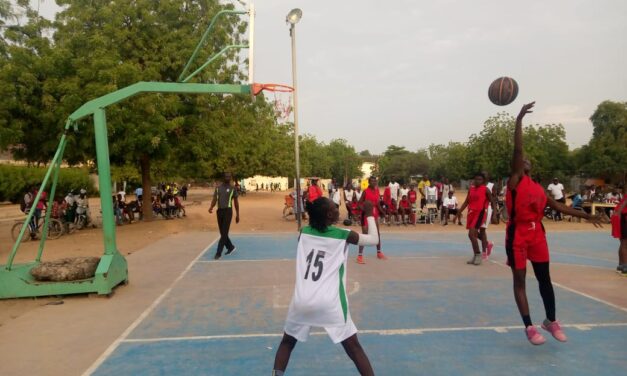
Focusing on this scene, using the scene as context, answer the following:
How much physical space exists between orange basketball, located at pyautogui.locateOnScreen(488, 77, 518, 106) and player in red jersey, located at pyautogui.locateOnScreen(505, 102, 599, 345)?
402cm

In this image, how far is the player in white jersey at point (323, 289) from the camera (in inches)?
139

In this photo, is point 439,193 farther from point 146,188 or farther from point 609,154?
point 609,154

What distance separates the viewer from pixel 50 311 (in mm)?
6633

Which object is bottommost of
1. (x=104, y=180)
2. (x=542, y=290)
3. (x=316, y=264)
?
(x=542, y=290)

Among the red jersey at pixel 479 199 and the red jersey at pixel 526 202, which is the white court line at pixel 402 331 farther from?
the red jersey at pixel 479 199

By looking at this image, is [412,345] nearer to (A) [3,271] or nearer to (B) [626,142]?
(A) [3,271]

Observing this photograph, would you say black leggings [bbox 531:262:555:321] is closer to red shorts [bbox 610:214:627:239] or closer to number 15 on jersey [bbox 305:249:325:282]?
number 15 on jersey [bbox 305:249:325:282]

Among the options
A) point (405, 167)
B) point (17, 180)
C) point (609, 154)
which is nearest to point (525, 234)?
point (17, 180)

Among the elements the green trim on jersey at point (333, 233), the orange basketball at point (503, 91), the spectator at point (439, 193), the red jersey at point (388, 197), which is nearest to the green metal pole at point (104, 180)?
the green trim on jersey at point (333, 233)

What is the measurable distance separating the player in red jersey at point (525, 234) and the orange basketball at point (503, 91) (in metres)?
4.02

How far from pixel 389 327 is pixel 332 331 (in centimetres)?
233

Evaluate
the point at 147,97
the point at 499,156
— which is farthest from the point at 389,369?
the point at 499,156

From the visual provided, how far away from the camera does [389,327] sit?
5656 mm

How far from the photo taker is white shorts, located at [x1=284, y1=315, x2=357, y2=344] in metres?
3.51
